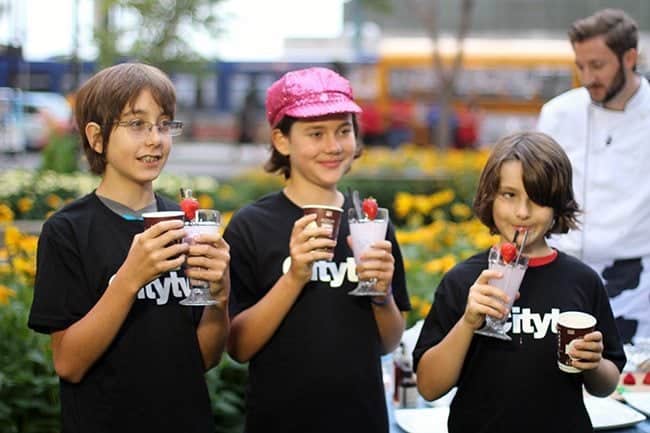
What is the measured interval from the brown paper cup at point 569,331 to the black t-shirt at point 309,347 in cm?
70

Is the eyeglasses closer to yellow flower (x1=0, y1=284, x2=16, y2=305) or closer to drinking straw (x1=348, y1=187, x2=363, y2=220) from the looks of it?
drinking straw (x1=348, y1=187, x2=363, y2=220)

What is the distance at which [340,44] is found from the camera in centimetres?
2841

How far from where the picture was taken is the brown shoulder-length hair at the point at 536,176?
2.77 m

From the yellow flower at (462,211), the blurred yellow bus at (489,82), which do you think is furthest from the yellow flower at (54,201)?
the blurred yellow bus at (489,82)

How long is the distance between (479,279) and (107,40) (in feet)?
33.7

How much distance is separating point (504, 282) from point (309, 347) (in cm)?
74

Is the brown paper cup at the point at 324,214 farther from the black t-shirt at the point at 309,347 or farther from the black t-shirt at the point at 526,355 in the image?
the black t-shirt at the point at 526,355

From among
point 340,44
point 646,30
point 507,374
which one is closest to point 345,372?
point 507,374

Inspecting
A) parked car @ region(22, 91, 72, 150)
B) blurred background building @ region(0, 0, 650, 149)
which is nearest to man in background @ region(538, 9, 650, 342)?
blurred background building @ region(0, 0, 650, 149)

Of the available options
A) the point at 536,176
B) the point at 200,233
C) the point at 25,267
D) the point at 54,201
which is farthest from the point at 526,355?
the point at 54,201

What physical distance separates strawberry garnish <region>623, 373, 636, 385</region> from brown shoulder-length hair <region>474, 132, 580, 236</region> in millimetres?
1114

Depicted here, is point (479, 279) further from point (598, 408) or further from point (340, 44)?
point (340, 44)

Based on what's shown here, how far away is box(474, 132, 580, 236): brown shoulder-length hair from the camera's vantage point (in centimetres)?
277

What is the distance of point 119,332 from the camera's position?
272cm
